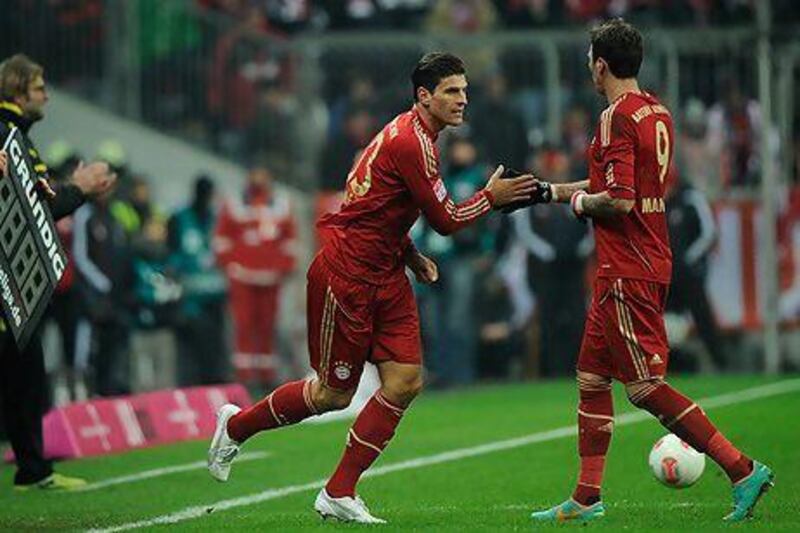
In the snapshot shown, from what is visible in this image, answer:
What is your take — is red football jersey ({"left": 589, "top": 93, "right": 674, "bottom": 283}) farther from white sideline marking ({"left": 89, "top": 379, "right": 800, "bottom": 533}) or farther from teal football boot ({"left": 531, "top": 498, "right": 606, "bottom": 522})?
white sideline marking ({"left": 89, "top": 379, "right": 800, "bottom": 533})

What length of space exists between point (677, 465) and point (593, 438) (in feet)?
1.94

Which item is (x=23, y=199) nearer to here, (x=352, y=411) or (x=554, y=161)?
(x=352, y=411)

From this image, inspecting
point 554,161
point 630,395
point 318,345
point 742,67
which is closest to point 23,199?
point 318,345

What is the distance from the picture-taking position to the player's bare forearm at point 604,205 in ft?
34.1

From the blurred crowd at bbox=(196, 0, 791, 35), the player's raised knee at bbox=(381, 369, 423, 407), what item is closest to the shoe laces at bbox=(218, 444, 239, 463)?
the player's raised knee at bbox=(381, 369, 423, 407)

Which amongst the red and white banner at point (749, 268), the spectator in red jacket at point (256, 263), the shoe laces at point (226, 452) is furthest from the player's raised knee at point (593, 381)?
the red and white banner at point (749, 268)

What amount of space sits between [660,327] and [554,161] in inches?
496

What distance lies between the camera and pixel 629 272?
10617 millimetres

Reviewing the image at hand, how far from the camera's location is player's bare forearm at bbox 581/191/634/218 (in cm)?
1040

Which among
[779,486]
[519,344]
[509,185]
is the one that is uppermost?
[509,185]

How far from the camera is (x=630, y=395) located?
421 inches

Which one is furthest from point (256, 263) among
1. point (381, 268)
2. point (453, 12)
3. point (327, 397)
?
point (381, 268)

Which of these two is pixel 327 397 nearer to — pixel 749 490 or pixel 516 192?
pixel 516 192

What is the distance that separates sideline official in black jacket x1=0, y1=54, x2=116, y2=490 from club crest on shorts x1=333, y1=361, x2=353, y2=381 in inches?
106
